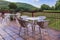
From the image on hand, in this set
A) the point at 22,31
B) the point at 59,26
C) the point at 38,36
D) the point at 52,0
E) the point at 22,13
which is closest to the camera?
the point at 38,36

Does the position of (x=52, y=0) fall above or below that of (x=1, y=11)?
above

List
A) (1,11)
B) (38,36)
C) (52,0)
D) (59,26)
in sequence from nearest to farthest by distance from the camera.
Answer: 1. (38,36)
2. (59,26)
3. (52,0)
4. (1,11)

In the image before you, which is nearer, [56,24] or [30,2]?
[56,24]

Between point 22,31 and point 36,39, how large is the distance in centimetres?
98

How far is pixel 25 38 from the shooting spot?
412 cm

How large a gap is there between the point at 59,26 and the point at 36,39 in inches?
74.2

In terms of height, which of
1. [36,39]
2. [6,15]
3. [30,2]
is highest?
[30,2]

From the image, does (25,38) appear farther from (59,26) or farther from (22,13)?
(22,13)

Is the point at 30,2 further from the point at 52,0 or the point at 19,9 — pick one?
the point at 52,0

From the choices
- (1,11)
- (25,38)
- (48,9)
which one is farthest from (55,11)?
(1,11)

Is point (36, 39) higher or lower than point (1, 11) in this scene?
lower

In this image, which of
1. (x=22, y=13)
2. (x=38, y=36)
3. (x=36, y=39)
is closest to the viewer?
(x=36, y=39)

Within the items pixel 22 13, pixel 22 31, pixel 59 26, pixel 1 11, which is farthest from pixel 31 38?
pixel 1 11

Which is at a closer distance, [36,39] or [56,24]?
[36,39]
